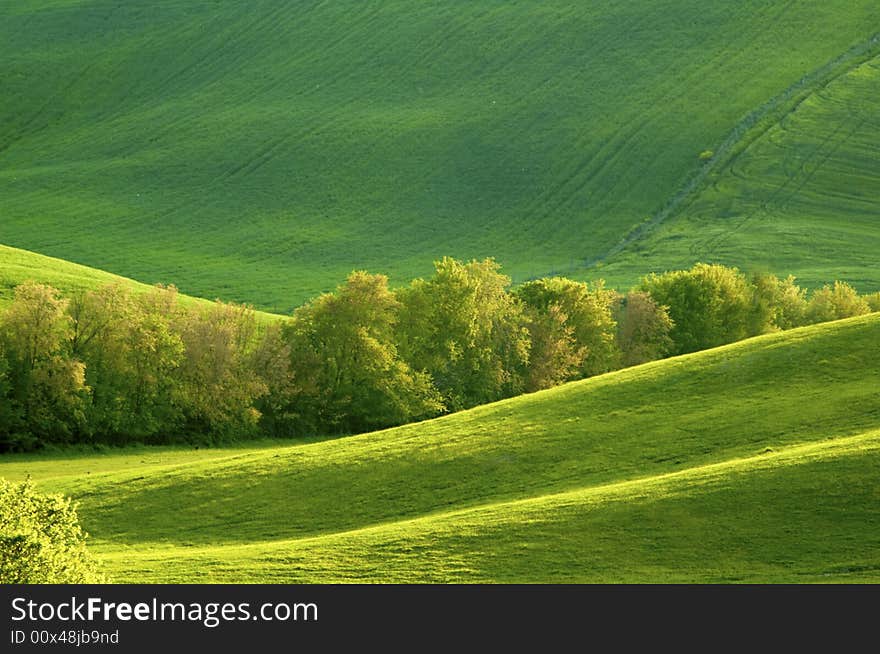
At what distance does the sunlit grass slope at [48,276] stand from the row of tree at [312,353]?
A: 284 centimetres

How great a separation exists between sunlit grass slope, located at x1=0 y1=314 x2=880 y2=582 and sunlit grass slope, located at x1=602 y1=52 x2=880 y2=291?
5785cm

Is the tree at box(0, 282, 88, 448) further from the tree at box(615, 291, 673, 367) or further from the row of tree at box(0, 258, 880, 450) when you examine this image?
the tree at box(615, 291, 673, 367)

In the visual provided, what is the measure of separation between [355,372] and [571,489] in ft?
85.8

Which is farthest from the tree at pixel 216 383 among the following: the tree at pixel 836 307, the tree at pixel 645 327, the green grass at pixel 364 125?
the tree at pixel 836 307

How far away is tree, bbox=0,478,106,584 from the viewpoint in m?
26.4

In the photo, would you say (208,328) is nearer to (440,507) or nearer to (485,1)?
(440,507)

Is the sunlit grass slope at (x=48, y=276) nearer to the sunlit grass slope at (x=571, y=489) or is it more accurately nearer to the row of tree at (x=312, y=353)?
the row of tree at (x=312, y=353)

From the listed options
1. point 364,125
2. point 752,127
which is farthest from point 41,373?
point 752,127

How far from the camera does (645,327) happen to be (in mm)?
72812

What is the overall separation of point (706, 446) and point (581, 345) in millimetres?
30037

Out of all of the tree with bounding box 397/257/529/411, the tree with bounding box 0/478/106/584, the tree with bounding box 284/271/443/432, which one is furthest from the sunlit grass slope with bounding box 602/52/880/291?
the tree with bounding box 0/478/106/584
